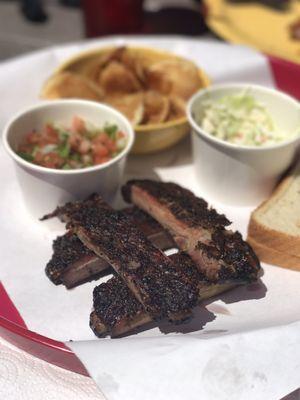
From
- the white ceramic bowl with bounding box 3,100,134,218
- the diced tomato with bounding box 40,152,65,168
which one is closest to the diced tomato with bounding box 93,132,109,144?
the white ceramic bowl with bounding box 3,100,134,218

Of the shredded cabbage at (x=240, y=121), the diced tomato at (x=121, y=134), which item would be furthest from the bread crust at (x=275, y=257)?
the diced tomato at (x=121, y=134)

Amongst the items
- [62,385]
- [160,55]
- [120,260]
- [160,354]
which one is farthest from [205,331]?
[160,55]

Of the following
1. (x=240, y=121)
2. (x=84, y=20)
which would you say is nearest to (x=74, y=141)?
(x=240, y=121)

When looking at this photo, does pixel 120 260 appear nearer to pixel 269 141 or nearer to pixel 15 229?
pixel 15 229

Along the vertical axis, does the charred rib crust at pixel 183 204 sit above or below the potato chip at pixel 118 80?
below

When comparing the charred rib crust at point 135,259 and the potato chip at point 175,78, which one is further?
the potato chip at point 175,78

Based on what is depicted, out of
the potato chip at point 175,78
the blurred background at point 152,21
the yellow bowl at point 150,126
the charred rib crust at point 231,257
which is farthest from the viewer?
the blurred background at point 152,21

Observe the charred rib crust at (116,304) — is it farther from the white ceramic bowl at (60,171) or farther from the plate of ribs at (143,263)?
the white ceramic bowl at (60,171)
